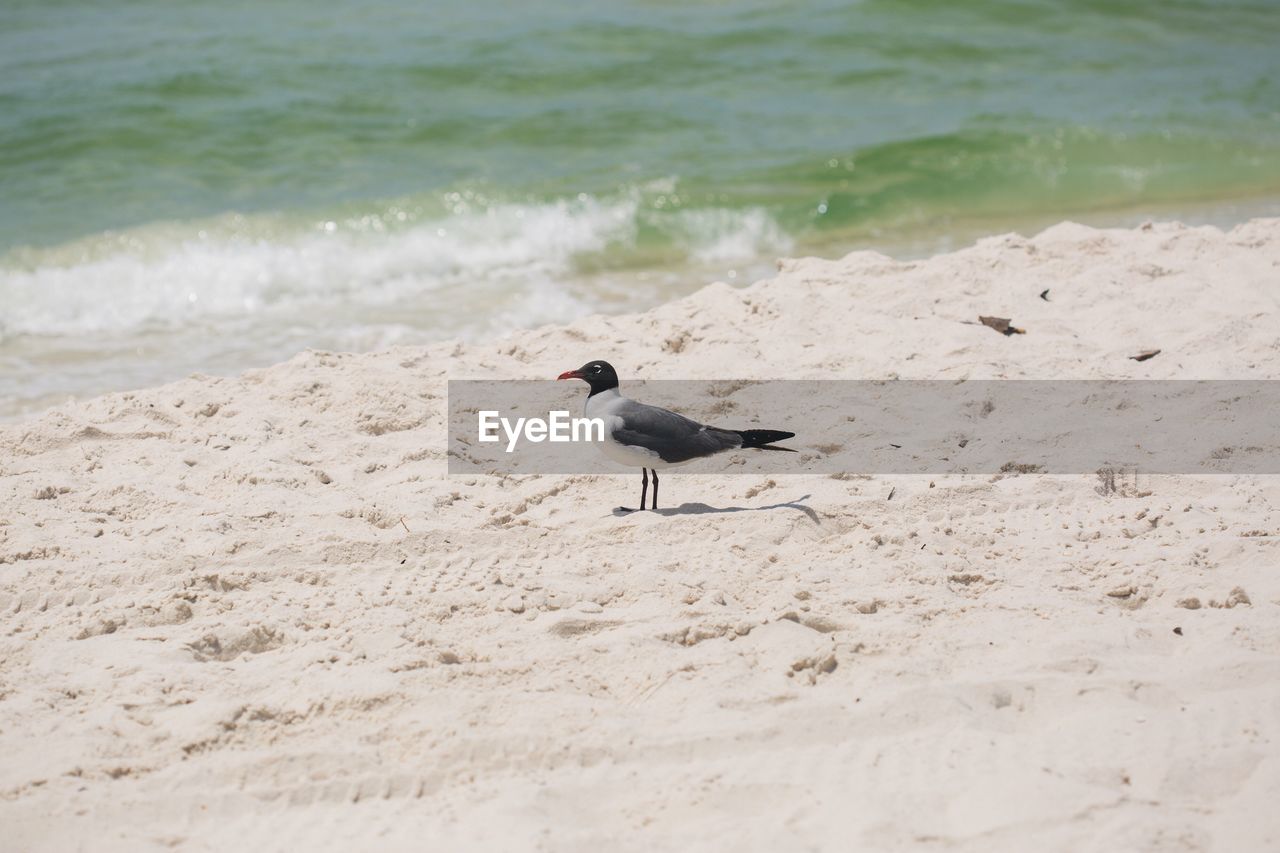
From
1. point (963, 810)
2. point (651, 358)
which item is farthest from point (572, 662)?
point (651, 358)

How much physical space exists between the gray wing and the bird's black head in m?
0.15

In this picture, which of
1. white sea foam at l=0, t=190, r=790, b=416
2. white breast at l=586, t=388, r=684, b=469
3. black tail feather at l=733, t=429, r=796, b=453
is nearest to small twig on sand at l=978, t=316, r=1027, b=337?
black tail feather at l=733, t=429, r=796, b=453

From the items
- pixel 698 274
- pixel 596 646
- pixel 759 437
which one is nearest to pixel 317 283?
pixel 698 274

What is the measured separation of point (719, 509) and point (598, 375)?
623 millimetres

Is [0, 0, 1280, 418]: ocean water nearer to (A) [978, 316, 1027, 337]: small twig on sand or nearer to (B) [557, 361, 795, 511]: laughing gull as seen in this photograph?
(A) [978, 316, 1027, 337]: small twig on sand

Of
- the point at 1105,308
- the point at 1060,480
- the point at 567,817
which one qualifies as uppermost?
the point at 1105,308

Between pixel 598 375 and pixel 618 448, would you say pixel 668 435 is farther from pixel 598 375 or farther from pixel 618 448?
pixel 598 375

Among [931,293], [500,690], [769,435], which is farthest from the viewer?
[931,293]

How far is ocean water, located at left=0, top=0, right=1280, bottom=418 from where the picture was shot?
25.9 ft

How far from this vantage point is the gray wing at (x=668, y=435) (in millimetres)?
3922

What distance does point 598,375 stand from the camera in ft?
13.6

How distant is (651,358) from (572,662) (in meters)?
2.48

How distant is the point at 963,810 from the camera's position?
8.43ft

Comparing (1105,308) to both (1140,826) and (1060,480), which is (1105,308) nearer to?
(1060,480)
